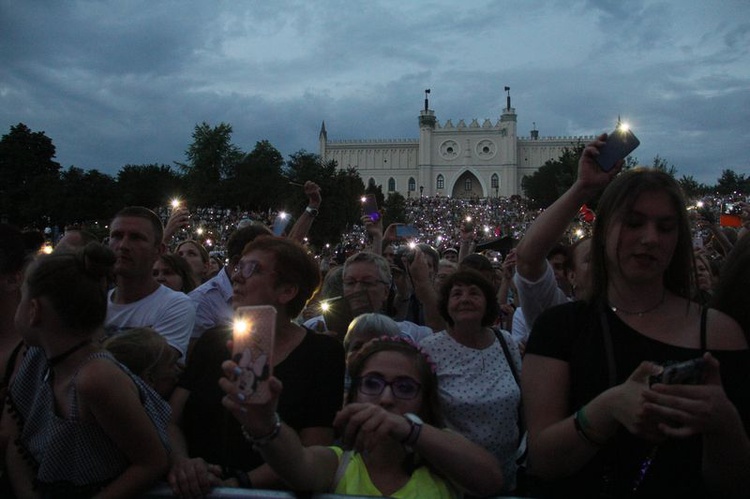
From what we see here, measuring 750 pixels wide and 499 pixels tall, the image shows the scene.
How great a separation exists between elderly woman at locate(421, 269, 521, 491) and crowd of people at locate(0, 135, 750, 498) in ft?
0.05

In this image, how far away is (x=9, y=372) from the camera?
9.41ft

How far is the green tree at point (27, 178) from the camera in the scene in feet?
169

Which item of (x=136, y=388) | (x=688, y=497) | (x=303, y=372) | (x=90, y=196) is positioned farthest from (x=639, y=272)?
(x=90, y=196)

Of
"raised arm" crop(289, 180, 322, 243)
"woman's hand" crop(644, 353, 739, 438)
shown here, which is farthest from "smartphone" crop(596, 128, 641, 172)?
"raised arm" crop(289, 180, 322, 243)

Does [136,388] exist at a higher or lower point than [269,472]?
higher

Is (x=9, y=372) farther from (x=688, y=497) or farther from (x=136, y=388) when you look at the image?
(x=688, y=497)

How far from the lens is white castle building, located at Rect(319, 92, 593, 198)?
109875 millimetres

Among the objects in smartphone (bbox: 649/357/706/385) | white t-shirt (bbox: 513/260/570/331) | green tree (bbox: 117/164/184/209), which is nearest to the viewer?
smartphone (bbox: 649/357/706/385)

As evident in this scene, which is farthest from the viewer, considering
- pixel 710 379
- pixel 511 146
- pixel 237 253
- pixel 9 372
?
pixel 511 146

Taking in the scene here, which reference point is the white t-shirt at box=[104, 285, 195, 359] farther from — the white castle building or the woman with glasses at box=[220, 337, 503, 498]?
the white castle building

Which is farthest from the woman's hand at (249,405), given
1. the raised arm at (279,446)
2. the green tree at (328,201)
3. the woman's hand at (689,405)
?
the green tree at (328,201)

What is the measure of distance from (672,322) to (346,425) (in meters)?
1.04

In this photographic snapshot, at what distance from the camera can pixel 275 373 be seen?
8.25 ft

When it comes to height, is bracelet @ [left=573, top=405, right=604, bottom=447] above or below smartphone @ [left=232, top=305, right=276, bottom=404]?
below
